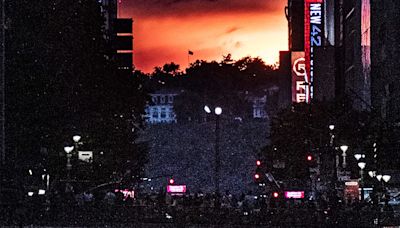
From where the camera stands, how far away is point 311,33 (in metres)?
123

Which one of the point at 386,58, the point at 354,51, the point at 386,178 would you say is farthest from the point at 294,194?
the point at 354,51

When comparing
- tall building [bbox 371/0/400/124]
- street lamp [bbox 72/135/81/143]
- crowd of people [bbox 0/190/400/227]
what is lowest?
crowd of people [bbox 0/190/400/227]

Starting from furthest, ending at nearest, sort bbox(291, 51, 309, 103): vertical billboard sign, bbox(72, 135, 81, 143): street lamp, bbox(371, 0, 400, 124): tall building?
bbox(291, 51, 309, 103): vertical billboard sign, bbox(371, 0, 400, 124): tall building, bbox(72, 135, 81, 143): street lamp

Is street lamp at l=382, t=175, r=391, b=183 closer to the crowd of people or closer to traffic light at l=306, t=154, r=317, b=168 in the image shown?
the crowd of people

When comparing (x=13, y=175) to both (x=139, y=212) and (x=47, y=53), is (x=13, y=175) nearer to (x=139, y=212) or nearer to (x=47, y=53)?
(x=139, y=212)

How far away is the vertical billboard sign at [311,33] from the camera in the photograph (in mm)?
119375

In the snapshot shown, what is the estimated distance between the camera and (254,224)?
160 ft

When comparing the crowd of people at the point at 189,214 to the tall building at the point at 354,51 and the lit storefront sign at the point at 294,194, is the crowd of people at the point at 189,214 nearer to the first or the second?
the lit storefront sign at the point at 294,194

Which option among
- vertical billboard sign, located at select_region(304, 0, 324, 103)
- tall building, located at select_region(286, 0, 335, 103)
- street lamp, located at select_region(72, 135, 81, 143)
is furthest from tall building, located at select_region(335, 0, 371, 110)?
street lamp, located at select_region(72, 135, 81, 143)

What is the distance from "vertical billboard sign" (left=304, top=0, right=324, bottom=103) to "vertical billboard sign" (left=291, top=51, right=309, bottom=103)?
3465mm

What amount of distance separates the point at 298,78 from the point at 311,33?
685 cm

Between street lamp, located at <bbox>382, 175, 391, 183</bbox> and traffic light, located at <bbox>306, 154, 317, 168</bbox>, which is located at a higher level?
traffic light, located at <bbox>306, 154, 317, 168</bbox>

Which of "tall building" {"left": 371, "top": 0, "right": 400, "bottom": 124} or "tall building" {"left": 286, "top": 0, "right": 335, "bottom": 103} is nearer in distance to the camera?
"tall building" {"left": 371, "top": 0, "right": 400, "bottom": 124}

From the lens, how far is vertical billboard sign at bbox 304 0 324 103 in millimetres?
119375
